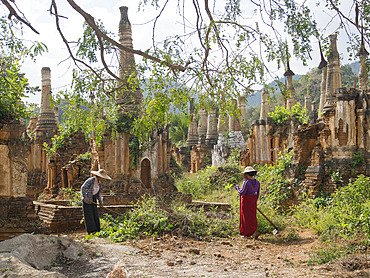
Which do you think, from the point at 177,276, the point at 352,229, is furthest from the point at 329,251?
the point at 177,276

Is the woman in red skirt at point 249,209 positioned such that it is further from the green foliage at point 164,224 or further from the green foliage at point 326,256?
the green foliage at point 326,256

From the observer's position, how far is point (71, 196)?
12.6 meters

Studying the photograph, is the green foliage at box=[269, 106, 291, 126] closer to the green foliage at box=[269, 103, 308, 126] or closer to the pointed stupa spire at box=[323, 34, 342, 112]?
the green foliage at box=[269, 103, 308, 126]

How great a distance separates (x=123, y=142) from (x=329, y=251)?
796cm

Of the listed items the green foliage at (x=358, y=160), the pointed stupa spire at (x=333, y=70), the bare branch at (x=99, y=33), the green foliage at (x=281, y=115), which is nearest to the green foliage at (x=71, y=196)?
the bare branch at (x=99, y=33)

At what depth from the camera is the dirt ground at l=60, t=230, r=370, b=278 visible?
15.8 feet

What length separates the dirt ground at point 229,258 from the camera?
4.82 metres

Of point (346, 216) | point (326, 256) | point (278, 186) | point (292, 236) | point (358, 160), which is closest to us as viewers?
point (326, 256)

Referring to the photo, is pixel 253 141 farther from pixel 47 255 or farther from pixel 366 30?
pixel 47 255

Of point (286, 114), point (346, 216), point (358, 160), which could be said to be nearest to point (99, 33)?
point (346, 216)

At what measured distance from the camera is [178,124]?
3625 cm

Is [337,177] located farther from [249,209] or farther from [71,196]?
[71,196]

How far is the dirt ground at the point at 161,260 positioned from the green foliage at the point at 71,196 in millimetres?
4373

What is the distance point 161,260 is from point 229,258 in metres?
1.06
